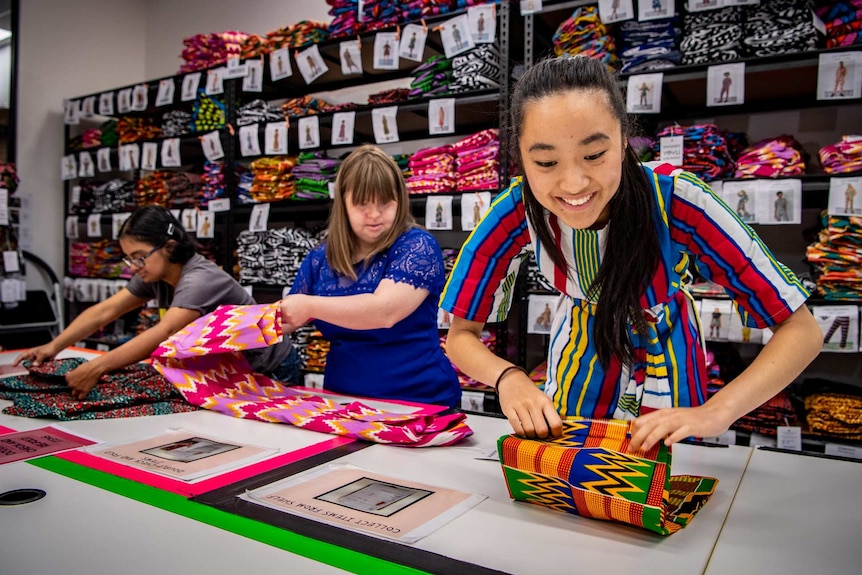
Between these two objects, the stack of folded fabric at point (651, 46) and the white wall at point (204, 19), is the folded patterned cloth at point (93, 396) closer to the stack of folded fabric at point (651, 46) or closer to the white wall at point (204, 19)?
the stack of folded fabric at point (651, 46)

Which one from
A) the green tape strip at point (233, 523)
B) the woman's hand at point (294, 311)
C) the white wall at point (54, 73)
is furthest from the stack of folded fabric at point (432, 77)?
the white wall at point (54, 73)

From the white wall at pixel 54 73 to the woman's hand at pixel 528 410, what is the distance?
518 cm

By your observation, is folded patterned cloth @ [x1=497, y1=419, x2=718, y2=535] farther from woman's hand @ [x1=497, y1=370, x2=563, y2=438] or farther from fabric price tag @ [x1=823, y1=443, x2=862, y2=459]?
fabric price tag @ [x1=823, y1=443, x2=862, y2=459]

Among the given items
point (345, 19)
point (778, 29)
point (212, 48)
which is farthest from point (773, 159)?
point (212, 48)

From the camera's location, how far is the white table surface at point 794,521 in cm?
84

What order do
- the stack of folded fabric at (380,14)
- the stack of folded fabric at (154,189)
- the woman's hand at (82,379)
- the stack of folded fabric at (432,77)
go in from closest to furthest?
the woman's hand at (82,379), the stack of folded fabric at (432,77), the stack of folded fabric at (380,14), the stack of folded fabric at (154,189)

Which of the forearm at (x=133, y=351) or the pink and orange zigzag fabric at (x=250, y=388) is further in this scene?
the forearm at (x=133, y=351)

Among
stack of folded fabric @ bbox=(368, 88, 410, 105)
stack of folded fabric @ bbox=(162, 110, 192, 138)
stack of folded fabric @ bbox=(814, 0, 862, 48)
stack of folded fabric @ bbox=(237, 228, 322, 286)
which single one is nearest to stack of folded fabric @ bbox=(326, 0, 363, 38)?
stack of folded fabric @ bbox=(368, 88, 410, 105)

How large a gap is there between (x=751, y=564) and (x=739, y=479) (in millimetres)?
379

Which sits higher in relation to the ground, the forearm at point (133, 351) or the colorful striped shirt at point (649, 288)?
the colorful striped shirt at point (649, 288)

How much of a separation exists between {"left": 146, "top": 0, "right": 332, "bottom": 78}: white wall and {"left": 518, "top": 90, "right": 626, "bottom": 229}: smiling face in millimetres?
3753

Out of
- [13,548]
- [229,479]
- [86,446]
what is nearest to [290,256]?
[86,446]

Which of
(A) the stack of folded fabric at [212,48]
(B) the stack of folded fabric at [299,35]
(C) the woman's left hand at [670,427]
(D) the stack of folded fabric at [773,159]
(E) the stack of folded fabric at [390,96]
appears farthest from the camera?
(A) the stack of folded fabric at [212,48]

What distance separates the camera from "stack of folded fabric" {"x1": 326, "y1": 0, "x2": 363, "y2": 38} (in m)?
3.73
